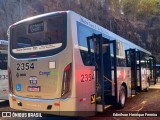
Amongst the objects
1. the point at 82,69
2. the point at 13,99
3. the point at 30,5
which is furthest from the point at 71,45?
the point at 30,5

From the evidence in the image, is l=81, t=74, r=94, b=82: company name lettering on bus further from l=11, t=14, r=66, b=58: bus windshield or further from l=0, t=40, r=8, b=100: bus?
l=0, t=40, r=8, b=100: bus

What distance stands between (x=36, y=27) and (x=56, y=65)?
1.42 meters

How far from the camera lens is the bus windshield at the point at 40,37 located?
6254 millimetres

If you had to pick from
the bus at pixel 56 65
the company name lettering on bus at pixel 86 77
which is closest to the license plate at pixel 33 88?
the bus at pixel 56 65

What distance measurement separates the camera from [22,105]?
6707 millimetres

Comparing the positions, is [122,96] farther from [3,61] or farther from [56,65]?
[3,61]

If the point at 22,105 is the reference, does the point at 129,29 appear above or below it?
above

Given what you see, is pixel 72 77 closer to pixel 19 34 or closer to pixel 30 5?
pixel 19 34

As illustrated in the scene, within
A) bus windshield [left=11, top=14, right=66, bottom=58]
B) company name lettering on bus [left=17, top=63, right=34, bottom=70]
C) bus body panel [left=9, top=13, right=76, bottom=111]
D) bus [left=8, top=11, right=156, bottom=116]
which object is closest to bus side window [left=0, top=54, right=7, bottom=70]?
bus [left=8, top=11, right=156, bottom=116]

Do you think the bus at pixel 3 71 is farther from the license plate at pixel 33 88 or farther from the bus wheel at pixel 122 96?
the bus wheel at pixel 122 96

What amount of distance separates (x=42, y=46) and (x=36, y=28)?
0.62 m

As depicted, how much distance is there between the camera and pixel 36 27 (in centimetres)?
671

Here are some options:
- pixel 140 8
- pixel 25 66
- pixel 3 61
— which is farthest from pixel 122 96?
pixel 140 8

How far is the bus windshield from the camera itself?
6254mm
